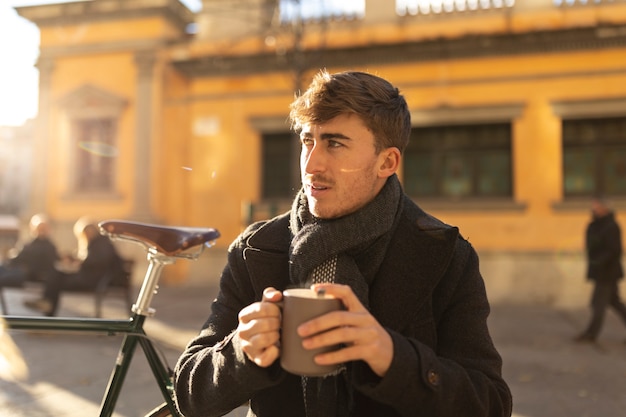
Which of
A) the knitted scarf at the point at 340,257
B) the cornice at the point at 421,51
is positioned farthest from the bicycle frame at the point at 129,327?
the cornice at the point at 421,51

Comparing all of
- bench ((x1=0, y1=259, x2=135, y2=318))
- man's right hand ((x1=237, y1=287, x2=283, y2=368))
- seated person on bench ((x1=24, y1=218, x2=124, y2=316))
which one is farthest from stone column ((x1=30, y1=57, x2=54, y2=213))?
man's right hand ((x1=237, y1=287, x2=283, y2=368))

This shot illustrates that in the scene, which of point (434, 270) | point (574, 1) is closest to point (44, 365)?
point (434, 270)

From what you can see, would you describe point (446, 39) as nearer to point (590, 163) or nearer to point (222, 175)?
point (590, 163)

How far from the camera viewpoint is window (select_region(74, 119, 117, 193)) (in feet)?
44.0

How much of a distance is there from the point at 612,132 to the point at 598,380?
23.2ft

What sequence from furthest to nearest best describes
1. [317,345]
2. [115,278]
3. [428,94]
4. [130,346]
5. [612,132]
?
[428,94] < [612,132] < [115,278] < [130,346] < [317,345]

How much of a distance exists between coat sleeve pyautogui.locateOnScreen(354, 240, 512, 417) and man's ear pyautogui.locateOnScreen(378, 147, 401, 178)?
0.28 meters

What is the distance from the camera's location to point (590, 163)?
34.8 ft

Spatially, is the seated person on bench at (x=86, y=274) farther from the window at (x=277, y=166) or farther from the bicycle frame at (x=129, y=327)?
the window at (x=277, y=166)

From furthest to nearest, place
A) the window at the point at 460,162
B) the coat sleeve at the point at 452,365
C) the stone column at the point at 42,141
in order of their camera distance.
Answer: the stone column at the point at 42,141
the window at the point at 460,162
the coat sleeve at the point at 452,365

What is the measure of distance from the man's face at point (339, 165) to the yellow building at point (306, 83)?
25.6ft

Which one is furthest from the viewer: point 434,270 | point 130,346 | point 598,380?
point 598,380

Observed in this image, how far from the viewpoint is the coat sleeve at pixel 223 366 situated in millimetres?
1221

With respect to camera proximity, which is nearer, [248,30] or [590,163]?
[590,163]
